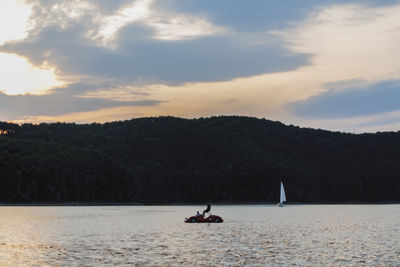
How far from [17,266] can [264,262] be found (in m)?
18.5

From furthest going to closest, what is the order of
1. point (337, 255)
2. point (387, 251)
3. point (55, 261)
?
point (387, 251) < point (337, 255) < point (55, 261)

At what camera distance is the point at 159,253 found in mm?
50500

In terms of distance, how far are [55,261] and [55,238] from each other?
2521 centimetres

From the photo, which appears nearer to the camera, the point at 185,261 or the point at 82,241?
the point at 185,261

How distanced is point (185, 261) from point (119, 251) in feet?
31.0

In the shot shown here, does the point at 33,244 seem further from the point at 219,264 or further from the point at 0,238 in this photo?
the point at 219,264

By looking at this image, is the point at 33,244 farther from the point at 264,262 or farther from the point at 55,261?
the point at 264,262

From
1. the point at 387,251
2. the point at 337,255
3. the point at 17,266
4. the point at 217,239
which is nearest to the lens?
the point at 17,266

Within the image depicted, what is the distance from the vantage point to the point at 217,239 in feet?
218

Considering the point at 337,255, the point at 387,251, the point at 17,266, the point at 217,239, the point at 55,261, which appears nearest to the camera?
the point at 17,266

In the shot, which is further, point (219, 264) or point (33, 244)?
point (33, 244)

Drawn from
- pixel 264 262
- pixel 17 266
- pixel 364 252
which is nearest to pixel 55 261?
pixel 17 266

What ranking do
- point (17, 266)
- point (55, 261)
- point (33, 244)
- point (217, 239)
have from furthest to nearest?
point (217, 239) < point (33, 244) < point (55, 261) < point (17, 266)

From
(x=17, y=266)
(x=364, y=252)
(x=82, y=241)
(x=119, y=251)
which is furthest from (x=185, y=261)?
(x=82, y=241)
